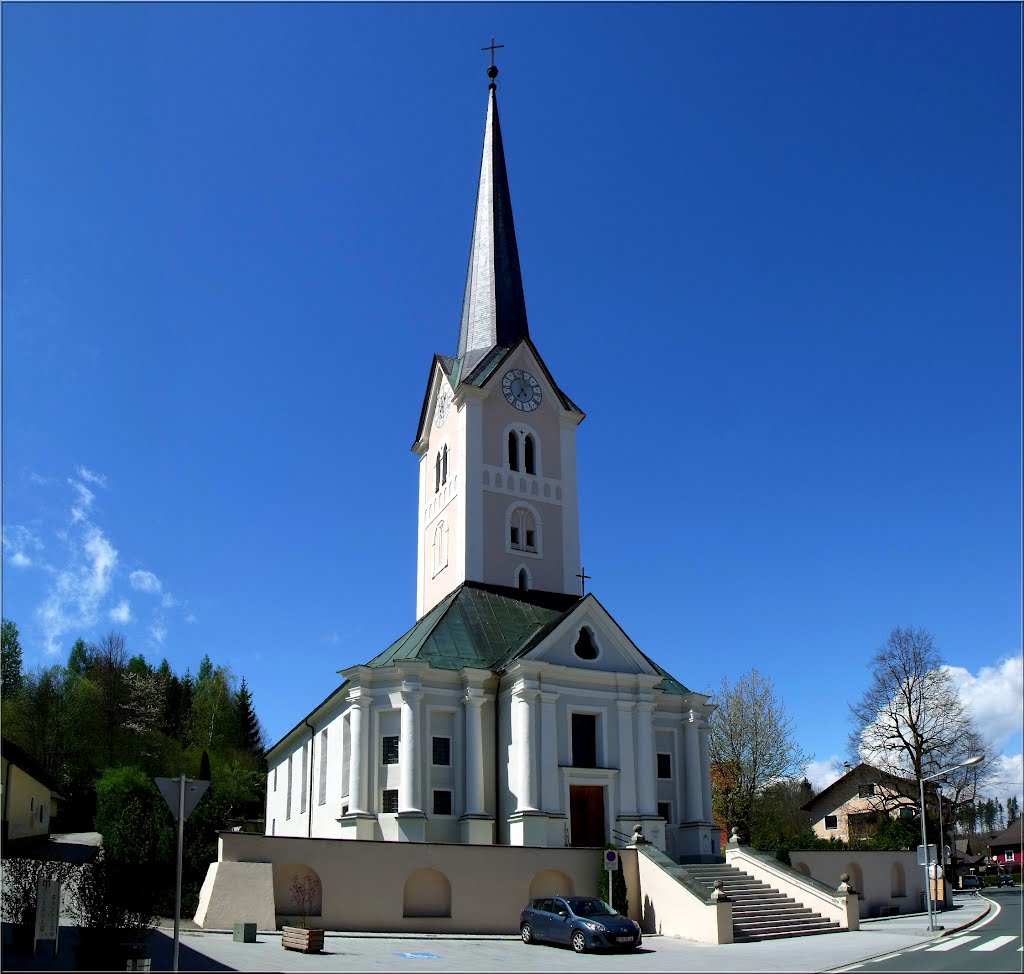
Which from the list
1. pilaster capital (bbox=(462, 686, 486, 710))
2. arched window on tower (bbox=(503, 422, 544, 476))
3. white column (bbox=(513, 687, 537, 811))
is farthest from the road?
arched window on tower (bbox=(503, 422, 544, 476))

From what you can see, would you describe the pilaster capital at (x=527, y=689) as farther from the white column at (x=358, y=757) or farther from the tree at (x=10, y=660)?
the tree at (x=10, y=660)

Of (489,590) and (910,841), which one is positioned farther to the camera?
(910,841)

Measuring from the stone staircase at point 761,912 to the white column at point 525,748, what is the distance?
5.89 metres

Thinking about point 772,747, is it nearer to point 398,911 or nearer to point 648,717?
point 648,717

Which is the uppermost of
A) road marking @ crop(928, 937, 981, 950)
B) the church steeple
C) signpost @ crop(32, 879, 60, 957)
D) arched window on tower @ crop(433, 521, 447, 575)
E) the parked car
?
the church steeple

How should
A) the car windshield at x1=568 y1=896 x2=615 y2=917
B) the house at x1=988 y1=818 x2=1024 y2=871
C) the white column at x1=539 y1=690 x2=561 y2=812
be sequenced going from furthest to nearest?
1. the house at x1=988 y1=818 x2=1024 y2=871
2. the white column at x1=539 y1=690 x2=561 y2=812
3. the car windshield at x1=568 y1=896 x2=615 y2=917

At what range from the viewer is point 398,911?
2789 centimetres

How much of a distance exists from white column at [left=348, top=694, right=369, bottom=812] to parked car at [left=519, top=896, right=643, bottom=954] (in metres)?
9.60

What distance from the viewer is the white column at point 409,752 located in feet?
111

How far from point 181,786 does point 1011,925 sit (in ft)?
88.6

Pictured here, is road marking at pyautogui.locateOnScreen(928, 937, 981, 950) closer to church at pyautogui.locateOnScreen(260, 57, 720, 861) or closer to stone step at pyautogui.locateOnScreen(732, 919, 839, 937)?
stone step at pyautogui.locateOnScreen(732, 919, 839, 937)

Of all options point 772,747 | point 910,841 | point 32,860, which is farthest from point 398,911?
point 772,747

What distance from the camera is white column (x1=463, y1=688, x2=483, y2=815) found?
3472 centimetres

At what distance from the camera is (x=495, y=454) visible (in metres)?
44.8
